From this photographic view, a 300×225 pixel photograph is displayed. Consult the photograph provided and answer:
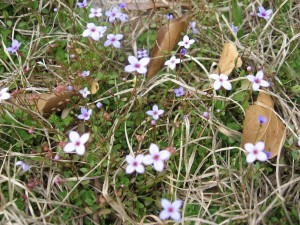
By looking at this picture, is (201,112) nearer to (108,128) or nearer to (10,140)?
(108,128)

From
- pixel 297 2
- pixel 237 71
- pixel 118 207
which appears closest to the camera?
pixel 118 207

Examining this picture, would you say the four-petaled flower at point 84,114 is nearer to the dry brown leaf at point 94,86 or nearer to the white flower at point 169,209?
the dry brown leaf at point 94,86

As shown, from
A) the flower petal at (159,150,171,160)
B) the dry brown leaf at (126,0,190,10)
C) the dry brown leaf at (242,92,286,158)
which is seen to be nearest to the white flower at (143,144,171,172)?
the flower petal at (159,150,171,160)

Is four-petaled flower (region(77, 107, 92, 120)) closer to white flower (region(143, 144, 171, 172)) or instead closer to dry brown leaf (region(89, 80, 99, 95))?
dry brown leaf (region(89, 80, 99, 95))

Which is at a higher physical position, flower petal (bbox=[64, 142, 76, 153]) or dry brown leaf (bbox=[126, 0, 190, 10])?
dry brown leaf (bbox=[126, 0, 190, 10])

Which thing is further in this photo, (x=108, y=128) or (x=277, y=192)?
(x=108, y=128)

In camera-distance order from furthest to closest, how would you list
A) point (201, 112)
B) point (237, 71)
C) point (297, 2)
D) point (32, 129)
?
1. point (297, 2)
2. point (237, 71)
3. point (201, 112)
4. point (32, 129)

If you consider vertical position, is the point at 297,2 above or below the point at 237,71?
above

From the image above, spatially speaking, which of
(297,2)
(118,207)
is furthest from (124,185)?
(297,2)
